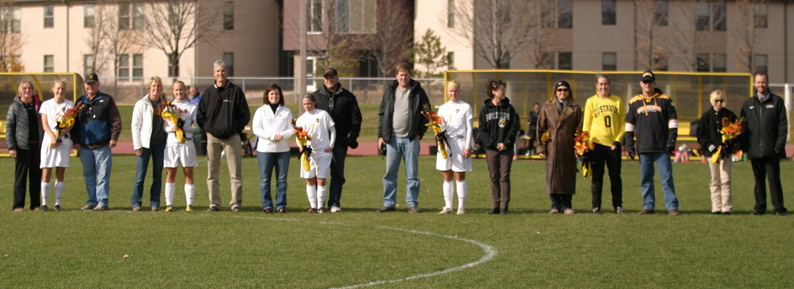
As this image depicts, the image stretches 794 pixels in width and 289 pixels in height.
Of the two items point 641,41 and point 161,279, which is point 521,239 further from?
point 641,41

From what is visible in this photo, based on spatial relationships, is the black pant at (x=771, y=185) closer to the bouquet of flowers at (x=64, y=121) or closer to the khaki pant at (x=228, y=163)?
the khaki pant at (x=228, y=163)

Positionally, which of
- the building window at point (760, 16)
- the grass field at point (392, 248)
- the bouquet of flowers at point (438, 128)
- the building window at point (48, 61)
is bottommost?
the grass field at point (392, 248)

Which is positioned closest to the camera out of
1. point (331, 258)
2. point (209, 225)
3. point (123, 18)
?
point (331, 258)

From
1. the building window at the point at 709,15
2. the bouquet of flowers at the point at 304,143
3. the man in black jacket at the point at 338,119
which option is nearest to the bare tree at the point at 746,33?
the building window at the point at 709,15

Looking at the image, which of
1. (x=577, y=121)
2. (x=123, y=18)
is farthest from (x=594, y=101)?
(x=123, y=18)

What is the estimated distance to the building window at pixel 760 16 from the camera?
45.6 meters

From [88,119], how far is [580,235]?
23.2 feet

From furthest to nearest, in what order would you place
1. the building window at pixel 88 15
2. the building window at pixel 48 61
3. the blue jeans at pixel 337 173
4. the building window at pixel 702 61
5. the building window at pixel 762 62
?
the building window at pixel 48 61
the building window at pixel 88 15
the building window at pixel 762 62
the building window at pixel 702 61
the blue jeans at pixel 337 173

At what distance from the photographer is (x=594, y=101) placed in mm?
13188

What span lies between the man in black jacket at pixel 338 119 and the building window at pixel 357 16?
102ft

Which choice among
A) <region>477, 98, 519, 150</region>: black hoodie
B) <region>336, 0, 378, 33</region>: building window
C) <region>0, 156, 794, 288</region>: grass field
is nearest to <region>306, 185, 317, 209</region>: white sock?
<region>0, 156, 794, 288</region>: grass field

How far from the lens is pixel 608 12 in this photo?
46.3 metres

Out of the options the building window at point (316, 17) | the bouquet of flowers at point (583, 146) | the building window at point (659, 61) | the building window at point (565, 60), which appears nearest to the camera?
the bouquet of flowers at point (583, 146)

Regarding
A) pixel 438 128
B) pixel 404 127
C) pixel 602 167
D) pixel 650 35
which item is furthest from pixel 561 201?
pixel 650 35
